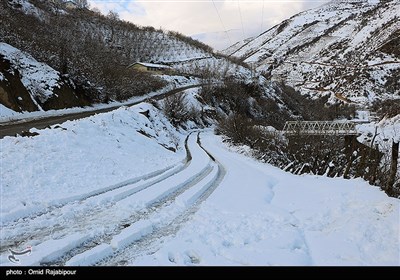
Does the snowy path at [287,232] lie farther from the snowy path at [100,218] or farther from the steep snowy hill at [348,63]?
the steep snowy hill at [348,63]

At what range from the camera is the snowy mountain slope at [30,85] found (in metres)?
23.4

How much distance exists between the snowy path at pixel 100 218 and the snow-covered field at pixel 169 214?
2 centimetres

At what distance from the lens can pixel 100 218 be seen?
704cm

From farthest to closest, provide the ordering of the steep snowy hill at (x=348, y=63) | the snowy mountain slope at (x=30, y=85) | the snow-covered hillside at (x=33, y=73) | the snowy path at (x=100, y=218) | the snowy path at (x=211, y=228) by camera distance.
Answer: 1. the steep snowy hill at (x=348, y=63)
2. the snow-covered hillside at (x=33, y=73)
3. the snowy mountain slope at (x=30, y=85)
4. the snowy path at (x=100, y=218)
5. the snowy path at (x=211, y=228)

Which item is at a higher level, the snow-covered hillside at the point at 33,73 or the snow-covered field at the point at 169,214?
the snow-covered hillside at the point at 33,73

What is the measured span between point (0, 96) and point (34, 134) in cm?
1309

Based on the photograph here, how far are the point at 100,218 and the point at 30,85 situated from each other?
22923 millimetres

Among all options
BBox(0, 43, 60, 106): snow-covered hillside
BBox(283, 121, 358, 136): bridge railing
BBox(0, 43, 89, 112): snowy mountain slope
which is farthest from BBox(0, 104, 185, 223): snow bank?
BBox(283, 121, 358, 136): bridge railing

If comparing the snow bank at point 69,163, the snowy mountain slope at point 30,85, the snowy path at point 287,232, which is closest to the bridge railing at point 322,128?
the snow bank at point 69,163

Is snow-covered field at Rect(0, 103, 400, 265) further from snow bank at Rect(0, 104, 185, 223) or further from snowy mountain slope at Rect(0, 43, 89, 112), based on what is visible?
snowy mountain slope at Rect(0, 43, 89, 112)

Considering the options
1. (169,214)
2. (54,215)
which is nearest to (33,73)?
(54,215)

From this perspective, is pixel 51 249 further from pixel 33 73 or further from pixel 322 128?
pixel 322 128

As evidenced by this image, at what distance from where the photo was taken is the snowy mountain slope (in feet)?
76.6

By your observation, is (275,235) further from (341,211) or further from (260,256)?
(341,211)
